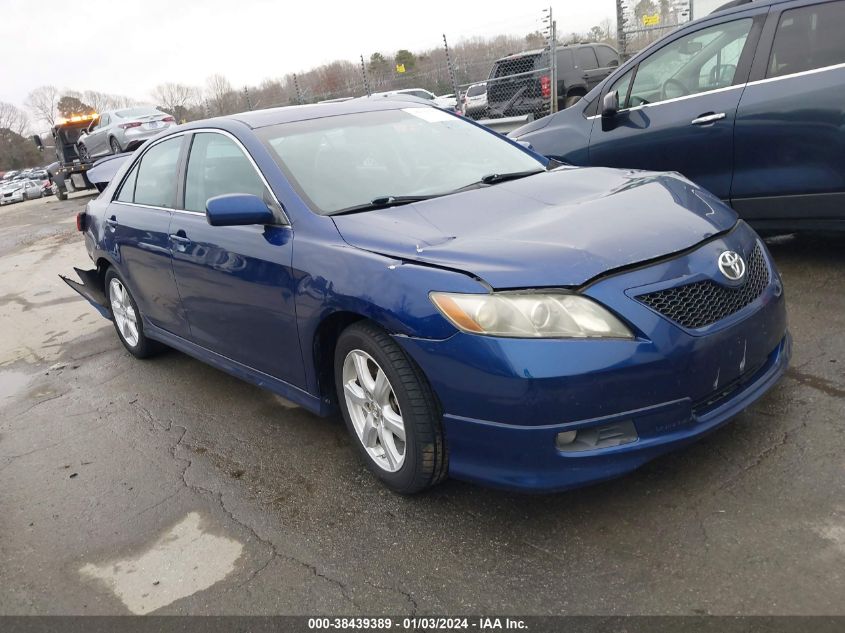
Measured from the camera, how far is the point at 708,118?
195 inches

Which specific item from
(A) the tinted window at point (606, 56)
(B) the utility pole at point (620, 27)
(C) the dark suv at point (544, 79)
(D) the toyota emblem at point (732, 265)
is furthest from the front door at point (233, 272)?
(A) the tinted window at point (606, 56)

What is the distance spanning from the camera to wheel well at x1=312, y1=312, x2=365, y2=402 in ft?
9.98

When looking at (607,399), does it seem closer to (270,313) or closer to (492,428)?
(492,428)

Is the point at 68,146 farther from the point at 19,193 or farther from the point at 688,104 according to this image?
the point at 19,193

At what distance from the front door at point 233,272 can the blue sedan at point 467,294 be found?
0.01m

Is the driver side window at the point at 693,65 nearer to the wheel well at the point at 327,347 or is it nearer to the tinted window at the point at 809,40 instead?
the tinted window at the point at 809,40

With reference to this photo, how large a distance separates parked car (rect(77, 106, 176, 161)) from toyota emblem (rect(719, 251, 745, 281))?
18.6m

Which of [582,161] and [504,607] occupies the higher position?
[582,161]

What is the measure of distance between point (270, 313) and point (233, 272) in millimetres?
362

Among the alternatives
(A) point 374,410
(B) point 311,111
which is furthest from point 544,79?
(A) point 374,410

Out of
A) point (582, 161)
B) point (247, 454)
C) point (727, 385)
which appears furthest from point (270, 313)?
point (582, 161)

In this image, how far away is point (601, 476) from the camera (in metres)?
2.46

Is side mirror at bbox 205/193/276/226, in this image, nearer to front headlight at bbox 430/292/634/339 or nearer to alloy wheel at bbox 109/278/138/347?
front headlight at bbox 430/292/634/339

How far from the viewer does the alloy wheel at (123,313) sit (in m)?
5.22
